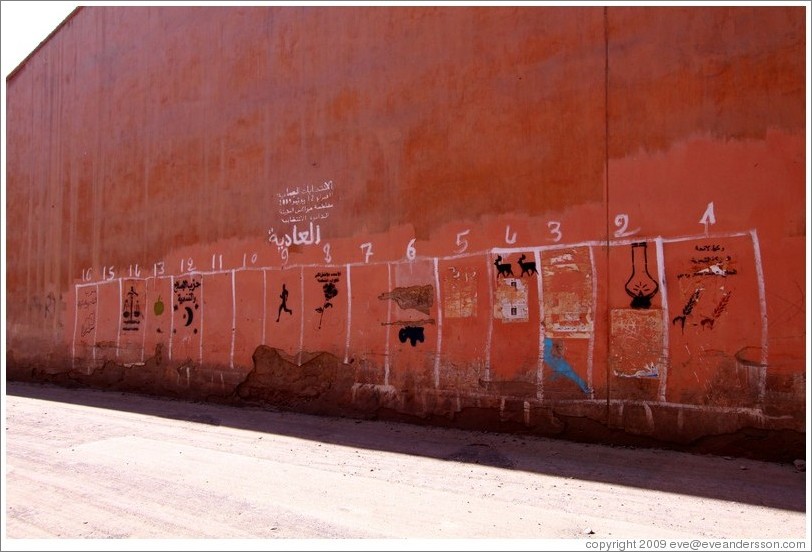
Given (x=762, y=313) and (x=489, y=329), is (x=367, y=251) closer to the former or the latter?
(x=489, y=329)

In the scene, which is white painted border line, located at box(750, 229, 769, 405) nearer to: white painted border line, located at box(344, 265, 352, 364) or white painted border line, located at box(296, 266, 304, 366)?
white painted border line, located at box(344, 265, 352, 364)

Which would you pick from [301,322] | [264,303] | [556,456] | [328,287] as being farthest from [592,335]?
[264,303]

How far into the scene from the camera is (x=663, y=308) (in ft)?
19.2

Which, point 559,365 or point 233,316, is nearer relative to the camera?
point 559,365

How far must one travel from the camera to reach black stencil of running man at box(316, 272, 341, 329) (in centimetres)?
834

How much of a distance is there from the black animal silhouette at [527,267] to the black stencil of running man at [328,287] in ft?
8.71

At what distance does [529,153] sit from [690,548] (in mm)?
4275

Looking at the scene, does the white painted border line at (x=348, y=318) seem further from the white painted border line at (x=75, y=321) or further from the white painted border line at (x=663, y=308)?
the white painted border line at (x=75, y=321)

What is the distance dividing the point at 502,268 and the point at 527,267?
0.97ft

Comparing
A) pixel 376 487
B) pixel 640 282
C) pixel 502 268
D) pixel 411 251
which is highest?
pixel 411 251

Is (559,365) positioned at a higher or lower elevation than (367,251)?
lower

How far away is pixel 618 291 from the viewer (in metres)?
6.10

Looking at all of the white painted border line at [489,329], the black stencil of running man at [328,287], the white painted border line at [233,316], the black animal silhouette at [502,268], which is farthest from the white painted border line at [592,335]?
the white painted border line at [233,316]

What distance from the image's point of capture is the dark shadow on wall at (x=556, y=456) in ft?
15.7
